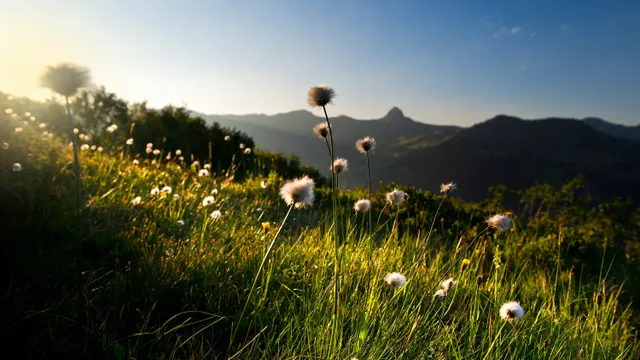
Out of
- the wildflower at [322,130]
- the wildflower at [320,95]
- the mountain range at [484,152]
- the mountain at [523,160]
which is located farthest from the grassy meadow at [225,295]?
the mountain at [523,160]

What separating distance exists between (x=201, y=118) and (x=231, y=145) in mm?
1713

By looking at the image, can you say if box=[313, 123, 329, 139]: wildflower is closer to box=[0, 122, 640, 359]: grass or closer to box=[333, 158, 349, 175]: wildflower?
box=[333, 158, 349, 175]: wildflower

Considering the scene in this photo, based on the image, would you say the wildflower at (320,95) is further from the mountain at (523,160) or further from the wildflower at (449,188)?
the mountain at (523,160)

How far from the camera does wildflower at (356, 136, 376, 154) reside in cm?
246

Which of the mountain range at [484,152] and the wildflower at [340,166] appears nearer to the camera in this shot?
the wildflower at [340,166]

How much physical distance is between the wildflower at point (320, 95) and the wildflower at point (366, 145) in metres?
0.55

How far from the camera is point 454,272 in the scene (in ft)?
12.6

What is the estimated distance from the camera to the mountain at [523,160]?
129 meters

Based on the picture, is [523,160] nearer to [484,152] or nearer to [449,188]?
[484,152]

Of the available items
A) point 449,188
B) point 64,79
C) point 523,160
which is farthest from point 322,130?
point 523,160

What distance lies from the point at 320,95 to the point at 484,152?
518 ft

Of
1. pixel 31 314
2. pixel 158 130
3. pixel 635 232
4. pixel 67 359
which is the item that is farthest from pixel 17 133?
pixel 635 232

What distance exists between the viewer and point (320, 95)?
1983mm

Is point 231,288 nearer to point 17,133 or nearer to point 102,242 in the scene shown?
point 102,242
